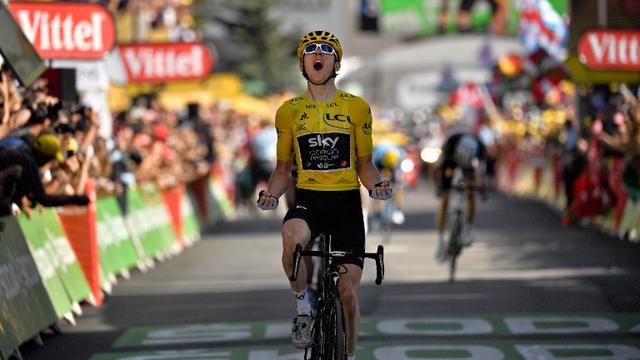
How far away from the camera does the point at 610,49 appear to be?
88.8 feet

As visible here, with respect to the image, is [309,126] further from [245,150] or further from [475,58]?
[475,58]

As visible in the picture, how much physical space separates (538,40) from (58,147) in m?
24.4

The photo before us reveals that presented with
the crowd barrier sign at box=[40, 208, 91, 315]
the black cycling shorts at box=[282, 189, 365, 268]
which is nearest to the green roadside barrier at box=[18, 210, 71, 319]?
the crowd barrier sign at box=[40, 208, 91, 315]

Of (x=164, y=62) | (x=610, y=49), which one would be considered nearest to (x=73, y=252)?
(x=164, y=62)

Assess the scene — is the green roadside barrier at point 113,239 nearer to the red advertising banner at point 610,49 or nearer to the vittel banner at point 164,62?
the vittel banner at point 164,62

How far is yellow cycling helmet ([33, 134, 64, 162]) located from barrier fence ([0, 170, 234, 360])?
512mm

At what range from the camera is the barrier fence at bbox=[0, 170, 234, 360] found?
43.4 feet

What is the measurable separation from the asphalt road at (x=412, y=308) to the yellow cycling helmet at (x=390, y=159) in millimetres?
1258

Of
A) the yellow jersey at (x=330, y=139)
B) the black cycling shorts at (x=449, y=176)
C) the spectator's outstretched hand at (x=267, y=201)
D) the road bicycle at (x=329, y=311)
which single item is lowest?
the black cycling shorts at (x=449, y=176)

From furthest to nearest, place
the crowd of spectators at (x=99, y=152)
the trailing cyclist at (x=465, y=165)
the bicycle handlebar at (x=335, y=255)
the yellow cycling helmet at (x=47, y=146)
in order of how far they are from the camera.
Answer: the trailing cyclist at (x=465, y=165) < the yellow cycling helmet at (x=47, y=146) < the crowd of spectators at (x=99, y=152) < the bicycle handlebar at (x=335, y=255)

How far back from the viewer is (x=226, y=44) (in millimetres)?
67438

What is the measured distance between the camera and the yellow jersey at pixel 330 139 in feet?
35.4

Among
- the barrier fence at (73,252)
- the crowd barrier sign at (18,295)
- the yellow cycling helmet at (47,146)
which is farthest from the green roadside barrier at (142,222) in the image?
the crowd barrier sign at (18,295)

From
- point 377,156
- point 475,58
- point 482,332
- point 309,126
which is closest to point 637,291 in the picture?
point 482,332
